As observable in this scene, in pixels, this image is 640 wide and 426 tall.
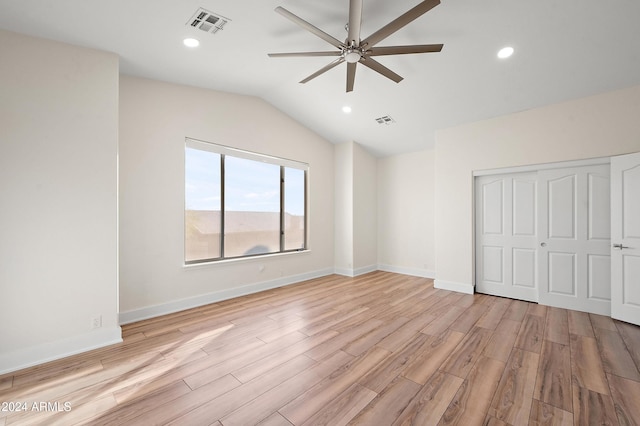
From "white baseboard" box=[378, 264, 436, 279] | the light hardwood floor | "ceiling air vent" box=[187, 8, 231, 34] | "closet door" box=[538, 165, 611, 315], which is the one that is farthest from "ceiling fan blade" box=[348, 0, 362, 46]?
"white baseboard" box=[378, 264, 436, 279]

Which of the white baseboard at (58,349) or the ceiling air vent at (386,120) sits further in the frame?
the ceiling air vent at (386,120)

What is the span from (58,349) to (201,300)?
167 cm

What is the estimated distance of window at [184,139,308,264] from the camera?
4195 mm

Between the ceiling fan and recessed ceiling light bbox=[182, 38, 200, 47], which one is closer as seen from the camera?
the ceiling fan

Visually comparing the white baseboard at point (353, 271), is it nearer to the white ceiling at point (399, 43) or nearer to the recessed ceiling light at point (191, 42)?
the white ceiling at point (399, 43)

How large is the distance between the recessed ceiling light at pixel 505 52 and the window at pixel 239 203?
12.3 feet

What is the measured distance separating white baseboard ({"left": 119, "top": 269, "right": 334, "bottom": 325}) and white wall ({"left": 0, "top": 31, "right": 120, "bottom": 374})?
601 millimetres

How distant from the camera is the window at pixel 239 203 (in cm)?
420

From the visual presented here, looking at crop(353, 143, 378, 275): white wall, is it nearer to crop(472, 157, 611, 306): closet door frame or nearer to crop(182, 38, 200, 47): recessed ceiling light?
crop(472, 157, 611, 306): closet door frame

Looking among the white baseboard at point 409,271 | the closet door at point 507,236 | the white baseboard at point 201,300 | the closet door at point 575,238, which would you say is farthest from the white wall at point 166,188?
the closet door at point 575,238

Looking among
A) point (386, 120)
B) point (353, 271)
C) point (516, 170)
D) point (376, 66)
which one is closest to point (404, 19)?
point (376, 66)

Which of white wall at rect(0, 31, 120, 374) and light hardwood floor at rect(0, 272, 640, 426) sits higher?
white wall at rect(0, 31, 120, 374)

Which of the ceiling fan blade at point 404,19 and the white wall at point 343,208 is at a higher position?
the ceiling fan blade at point 404,19

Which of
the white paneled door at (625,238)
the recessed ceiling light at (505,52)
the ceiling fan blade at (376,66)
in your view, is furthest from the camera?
the white paneled door at (625,238)
